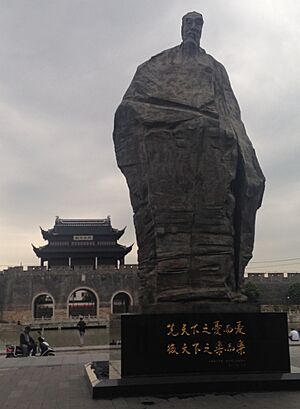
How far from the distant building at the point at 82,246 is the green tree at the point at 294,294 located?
12.1 meters

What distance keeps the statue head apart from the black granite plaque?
3.88m

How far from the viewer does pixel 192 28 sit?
680 centimetres

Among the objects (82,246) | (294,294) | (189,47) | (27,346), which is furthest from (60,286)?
(189,47)

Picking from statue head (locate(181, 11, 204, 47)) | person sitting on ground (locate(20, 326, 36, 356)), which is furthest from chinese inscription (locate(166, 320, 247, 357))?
person sitting on ground (locate(20, 326, 36, 356))

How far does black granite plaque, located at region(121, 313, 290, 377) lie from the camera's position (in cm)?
534

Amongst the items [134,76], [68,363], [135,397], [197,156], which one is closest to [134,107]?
[134,76]

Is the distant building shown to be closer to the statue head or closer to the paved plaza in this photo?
the paved plaza

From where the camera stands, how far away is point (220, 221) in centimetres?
618

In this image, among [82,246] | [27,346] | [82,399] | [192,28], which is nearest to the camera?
[82,399]

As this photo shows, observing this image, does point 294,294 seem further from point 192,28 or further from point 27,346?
point 192,28

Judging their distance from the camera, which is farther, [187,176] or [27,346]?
[27,346]

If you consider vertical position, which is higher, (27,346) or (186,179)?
(186,179)

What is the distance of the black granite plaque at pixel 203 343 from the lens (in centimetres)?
534

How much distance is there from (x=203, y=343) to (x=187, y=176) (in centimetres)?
211
